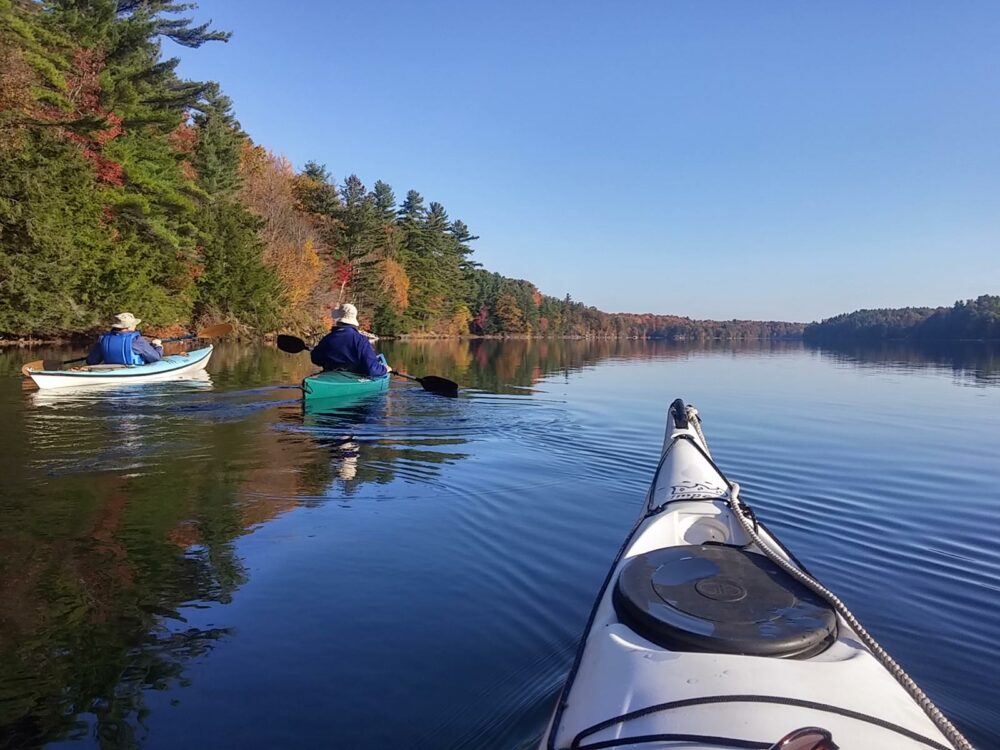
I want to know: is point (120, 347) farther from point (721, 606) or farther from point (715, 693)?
point (715, 693)

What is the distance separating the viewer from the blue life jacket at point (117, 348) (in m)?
13.1

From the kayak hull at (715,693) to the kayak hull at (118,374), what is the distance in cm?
1304

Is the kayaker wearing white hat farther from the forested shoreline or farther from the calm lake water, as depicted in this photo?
the forested shoreline

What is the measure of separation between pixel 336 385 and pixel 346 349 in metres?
0.76

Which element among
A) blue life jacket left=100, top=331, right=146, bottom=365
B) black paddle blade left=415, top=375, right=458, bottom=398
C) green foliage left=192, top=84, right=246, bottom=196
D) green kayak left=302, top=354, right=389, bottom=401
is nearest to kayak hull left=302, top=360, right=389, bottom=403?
green kayak left=302, top=354, right=389, bottom=401

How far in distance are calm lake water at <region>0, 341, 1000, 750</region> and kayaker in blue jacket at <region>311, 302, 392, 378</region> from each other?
1.75 m

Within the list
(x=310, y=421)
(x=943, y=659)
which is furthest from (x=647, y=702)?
(x=310, y=421)

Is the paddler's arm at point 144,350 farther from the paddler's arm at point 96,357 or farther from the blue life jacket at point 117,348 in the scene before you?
the paddler's arm at point 96,357

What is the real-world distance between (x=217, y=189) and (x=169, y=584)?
136 ft

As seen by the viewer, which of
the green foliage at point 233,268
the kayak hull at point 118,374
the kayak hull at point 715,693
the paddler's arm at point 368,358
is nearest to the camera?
the kayak hull at point 715,693

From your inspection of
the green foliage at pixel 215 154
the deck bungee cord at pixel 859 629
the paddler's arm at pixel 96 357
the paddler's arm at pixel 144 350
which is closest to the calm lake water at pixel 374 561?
the deck bungee cord at pixel 859 629

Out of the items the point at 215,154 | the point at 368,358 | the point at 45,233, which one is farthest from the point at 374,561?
the point at 215,154

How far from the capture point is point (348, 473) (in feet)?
23.0

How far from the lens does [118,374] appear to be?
42.1ft
